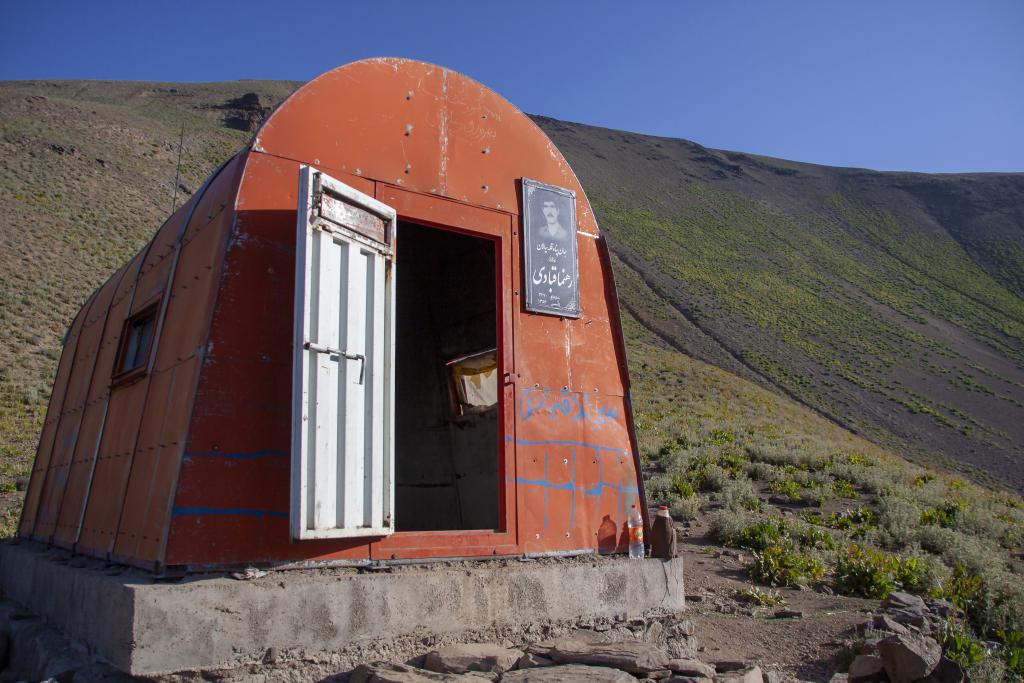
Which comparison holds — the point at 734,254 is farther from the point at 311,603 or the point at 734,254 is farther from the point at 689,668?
the point at 311,603

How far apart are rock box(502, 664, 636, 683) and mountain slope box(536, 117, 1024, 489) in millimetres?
36550

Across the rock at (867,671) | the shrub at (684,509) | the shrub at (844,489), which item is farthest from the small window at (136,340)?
the shrub at (844,489)

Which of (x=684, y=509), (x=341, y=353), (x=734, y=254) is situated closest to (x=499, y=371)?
(x=341, y=353)

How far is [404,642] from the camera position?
4938 mm

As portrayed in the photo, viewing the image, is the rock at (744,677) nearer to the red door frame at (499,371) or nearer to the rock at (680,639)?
the rock at (680,639)

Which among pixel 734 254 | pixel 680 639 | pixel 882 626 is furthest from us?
pixel 734 254

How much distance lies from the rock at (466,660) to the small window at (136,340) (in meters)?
3.08

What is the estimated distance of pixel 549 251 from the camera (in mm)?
6805

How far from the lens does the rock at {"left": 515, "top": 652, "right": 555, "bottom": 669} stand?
4867 mm

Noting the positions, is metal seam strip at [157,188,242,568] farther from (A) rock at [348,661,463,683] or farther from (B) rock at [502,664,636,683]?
(B) rock at [502,664,636,683]

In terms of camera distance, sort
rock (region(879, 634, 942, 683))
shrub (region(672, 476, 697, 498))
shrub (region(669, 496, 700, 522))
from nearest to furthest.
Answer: rock (region(879, 634, 942, 683)) → shrub (region(669, 496, 700, 522)) → shrub (region(672, 476, 697, 498))

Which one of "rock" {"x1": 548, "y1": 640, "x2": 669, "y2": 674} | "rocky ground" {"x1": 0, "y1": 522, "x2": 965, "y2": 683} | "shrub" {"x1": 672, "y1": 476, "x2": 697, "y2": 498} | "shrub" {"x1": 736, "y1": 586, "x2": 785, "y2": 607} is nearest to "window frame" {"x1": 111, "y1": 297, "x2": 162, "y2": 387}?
"rocky ground" {"x1": 0, "y1": 522, "x2": 965, "y2": 683}

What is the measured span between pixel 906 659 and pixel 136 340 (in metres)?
6.38

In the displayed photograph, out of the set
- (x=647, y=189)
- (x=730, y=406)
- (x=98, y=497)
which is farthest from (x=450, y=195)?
(x=647, y=189)
